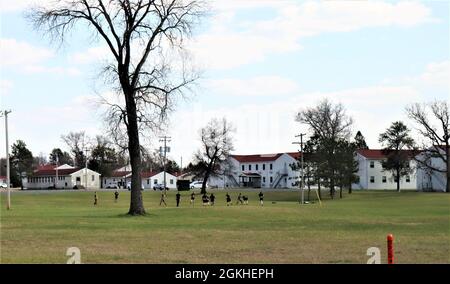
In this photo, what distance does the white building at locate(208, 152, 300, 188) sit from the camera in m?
140

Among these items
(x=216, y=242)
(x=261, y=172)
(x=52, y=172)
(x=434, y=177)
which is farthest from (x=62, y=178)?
(x=216, y=242)

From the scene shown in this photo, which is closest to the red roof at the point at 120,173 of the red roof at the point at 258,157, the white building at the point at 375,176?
the red roof at the point at 258,157

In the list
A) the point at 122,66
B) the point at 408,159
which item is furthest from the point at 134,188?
the point at 408,159

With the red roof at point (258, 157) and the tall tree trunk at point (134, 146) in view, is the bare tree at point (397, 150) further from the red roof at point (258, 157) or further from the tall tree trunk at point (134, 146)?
the tall tree trunk at point (134, 146)

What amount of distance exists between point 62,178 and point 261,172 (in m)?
44.9

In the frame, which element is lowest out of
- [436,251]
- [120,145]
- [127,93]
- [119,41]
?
[436,251]

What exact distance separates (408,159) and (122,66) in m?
80.2

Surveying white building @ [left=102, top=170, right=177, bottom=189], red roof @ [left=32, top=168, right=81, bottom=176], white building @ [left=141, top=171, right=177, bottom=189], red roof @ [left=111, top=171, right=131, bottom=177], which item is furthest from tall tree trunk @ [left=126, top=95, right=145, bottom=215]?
red roof @ [left=111, top=171, right=131, bottom=177]

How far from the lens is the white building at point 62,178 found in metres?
141

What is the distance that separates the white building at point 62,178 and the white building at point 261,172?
1099 inches

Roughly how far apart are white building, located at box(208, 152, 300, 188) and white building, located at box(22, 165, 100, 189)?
91.6ft
